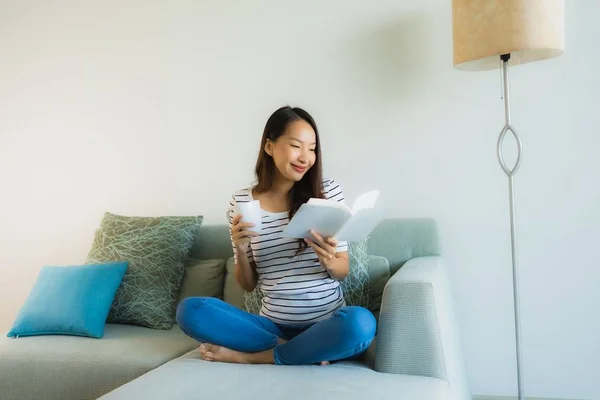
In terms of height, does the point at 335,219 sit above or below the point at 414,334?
above

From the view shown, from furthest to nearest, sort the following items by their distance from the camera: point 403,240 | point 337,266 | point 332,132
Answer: point 332,132, point 403,240, point 337,266

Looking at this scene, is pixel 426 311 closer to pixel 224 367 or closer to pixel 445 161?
pixel 224 367

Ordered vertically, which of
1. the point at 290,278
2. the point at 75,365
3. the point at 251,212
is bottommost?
the point at 75,365

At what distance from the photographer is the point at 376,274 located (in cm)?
241

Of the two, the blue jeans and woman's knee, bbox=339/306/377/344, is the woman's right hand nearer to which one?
the blue jeans

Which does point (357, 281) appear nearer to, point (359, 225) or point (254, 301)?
point (254, 301)

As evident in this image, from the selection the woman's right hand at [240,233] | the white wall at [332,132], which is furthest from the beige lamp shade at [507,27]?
the woman's right hand at [240,233]

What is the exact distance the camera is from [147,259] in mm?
2611

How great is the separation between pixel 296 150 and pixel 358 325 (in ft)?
2.00

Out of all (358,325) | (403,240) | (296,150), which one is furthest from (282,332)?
(403,240)

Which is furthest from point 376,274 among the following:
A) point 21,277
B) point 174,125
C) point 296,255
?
point 21,277

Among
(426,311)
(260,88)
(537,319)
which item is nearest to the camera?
(426,311)

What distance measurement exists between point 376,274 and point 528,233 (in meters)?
0.65

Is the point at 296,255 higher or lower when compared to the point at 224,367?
higher
